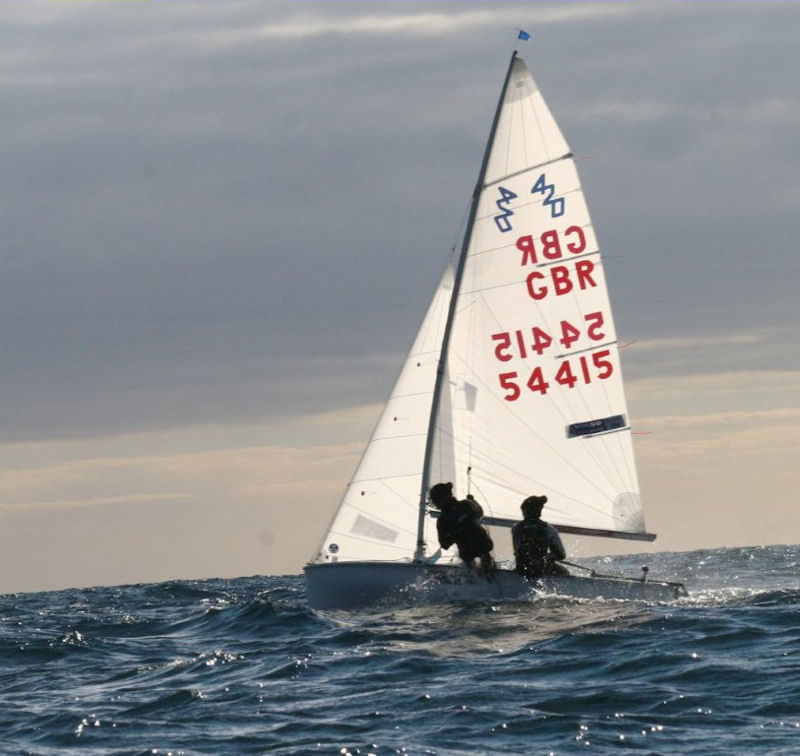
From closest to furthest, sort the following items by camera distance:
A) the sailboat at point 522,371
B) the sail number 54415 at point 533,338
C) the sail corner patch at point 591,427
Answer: the sailboat at point 522,371 → the sail number 54415 at point 533,338 → the sail corner patch at point 591,427

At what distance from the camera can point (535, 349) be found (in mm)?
24984

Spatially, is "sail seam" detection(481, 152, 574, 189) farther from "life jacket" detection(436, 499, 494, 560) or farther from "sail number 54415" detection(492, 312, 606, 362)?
"life jacket" detection(436, 499, 494, 560)

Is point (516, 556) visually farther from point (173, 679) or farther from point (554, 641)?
point (173, 679)

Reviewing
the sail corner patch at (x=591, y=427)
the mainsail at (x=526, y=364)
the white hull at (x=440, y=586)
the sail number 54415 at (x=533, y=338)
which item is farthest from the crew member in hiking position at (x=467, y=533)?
the sail number 54415 at (x=533, y=338)

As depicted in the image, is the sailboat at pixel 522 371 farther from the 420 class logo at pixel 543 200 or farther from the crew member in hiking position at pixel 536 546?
the crew member in hiking position at pixel 536 546

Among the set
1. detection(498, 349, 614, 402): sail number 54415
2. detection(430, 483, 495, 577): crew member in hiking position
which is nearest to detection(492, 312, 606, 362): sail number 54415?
detection(498, 349, 614, 402): sail number 54415

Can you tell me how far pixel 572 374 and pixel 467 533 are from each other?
4538 millimetres

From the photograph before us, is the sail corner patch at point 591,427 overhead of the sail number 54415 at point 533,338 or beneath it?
beneath

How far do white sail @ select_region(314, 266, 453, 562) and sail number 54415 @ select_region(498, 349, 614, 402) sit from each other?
1.42 metres

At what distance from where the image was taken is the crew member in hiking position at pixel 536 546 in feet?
72.0

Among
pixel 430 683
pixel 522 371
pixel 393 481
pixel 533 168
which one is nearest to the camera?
pixel 430 683

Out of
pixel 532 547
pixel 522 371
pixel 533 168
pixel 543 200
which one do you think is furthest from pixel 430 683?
pixel 533 168

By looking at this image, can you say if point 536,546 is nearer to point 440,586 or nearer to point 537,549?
point 537,549

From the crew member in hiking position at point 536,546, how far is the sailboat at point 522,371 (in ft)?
6.68
